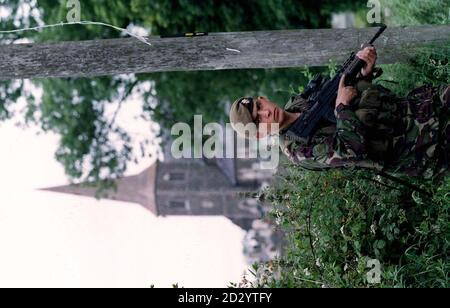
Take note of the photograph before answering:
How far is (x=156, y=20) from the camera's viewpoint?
40.5ft

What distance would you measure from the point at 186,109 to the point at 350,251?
31.0 ft

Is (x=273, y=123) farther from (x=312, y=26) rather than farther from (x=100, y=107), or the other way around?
(x=100, y=107)

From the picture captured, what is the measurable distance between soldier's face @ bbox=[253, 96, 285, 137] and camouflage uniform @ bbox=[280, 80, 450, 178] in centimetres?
15

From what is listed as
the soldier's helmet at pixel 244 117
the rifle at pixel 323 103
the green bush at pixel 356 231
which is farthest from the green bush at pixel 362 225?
the soldier's helmet at pixel 244 117

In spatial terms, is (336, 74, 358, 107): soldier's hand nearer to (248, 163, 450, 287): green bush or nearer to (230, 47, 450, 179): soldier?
(230, 47, 450, 179): soldier

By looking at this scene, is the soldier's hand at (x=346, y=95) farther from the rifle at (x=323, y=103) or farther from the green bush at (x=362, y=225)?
the green bush at (x=362, y=225)

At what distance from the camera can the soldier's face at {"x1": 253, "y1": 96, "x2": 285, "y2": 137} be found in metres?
4.33

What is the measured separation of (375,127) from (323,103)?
0.42 meters

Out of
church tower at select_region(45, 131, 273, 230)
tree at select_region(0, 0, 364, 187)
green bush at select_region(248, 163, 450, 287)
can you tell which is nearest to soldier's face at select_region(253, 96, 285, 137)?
green bush at select_region(248, 163, 450, 287)

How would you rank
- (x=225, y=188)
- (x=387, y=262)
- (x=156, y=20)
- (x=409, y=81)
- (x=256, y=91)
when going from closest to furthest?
1. (x=387, y=262)
2. (x=409, y=81)
3. (x=156, y=20)
4. (x=256, y=91)
5. (x=225, y=188)

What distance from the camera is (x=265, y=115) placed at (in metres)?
4.32

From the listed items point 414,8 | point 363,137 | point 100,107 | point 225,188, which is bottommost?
point 225,188

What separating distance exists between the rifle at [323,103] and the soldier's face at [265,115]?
0.15m
